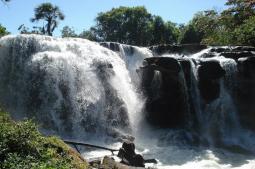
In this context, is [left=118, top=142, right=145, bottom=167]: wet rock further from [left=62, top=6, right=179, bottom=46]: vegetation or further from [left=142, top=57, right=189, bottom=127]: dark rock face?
[left=62, top=6, right=179, bottom=46]: vegetation

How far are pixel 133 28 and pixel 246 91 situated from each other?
45338 mm

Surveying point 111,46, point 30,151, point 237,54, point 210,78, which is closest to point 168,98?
point 210,78

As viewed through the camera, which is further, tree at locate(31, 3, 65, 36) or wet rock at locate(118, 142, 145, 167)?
tree at locate(31, 3, 65, 36)

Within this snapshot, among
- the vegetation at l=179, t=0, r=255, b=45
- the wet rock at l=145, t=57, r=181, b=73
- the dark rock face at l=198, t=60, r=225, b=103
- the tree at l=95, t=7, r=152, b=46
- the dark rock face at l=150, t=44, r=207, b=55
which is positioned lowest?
the dark rock face at l=198, t=60, r=225, b=103

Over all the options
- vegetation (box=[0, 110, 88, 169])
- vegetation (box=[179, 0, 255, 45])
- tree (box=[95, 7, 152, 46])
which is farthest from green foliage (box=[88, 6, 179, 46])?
vegetation (box=[0, 110, 88, 169])

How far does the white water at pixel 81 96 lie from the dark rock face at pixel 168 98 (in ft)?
2.18

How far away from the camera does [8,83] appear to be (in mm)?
24484

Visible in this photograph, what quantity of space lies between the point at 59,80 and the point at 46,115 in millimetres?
2216

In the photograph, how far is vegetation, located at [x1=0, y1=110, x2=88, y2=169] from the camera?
30.4ft

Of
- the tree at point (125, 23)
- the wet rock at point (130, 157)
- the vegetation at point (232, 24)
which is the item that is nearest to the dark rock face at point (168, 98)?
the wet rock at point (130, 157)

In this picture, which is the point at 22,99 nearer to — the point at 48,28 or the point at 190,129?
the point at 190,129

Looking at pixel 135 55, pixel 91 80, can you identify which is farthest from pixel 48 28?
pixel 91 80

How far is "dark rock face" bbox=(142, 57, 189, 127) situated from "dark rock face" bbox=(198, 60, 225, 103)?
1.11 metres

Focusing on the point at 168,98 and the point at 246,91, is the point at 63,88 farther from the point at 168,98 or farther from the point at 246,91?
the point at 246,91
